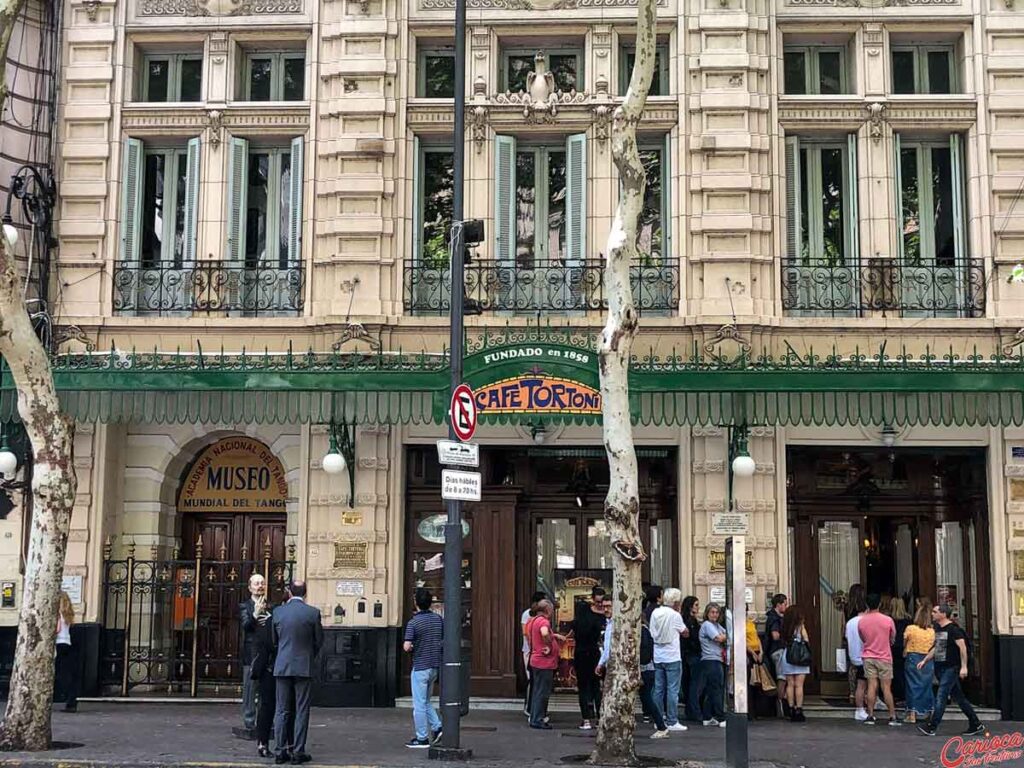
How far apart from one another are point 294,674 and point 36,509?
313 centimetres

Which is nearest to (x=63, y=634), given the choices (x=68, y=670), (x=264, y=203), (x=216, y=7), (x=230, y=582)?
(x=68, y=670)

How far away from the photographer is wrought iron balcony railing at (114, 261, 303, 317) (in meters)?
18.0

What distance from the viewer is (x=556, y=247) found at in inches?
717

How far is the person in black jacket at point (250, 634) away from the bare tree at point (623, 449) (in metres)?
3.71

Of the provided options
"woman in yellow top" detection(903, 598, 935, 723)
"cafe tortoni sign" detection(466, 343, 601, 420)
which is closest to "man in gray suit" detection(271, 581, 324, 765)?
"cafe tortoni sign" detection(466, 343, 601, 420)

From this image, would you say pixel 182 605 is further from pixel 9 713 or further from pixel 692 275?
pixel 692 275

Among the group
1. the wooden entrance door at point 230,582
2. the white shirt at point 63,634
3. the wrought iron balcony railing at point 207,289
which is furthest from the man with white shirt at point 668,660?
the white shirt at point 63,634

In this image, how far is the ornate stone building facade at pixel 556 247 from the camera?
17266 mm

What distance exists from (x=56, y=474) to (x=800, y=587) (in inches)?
403

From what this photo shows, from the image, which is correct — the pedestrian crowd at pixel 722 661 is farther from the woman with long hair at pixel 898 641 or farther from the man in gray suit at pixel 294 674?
the man in gray suit at pixel 294 674

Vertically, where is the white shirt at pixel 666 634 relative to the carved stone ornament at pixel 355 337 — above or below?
below

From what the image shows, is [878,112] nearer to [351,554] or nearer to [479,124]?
[479,124]

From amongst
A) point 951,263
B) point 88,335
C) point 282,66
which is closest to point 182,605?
point 88,335

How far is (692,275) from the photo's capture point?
57.4 feet
